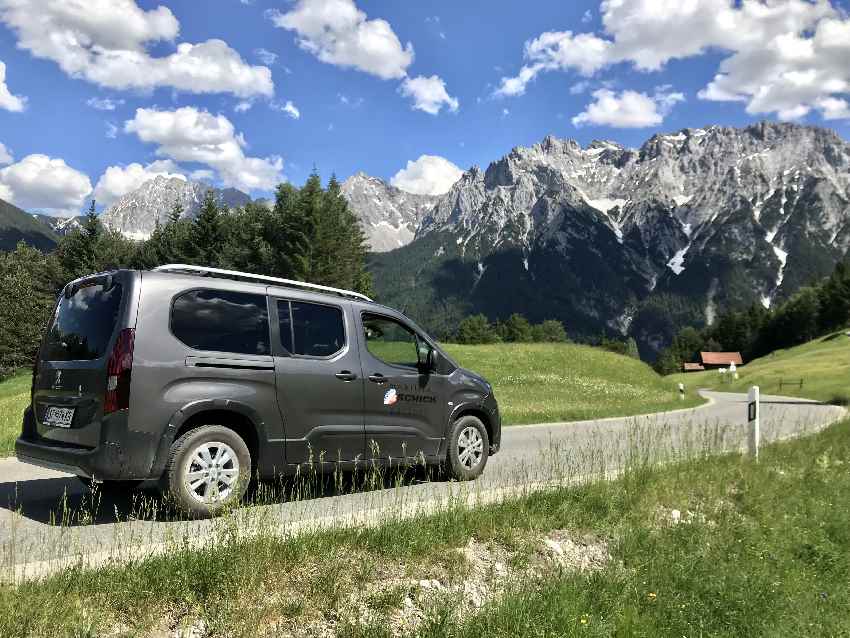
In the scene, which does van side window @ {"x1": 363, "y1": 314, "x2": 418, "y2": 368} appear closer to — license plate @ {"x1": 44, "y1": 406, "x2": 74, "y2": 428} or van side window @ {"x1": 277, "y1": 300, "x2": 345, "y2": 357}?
van side window @ {"x1": 277, "y1": 300, "x2": 345, "y2": 357}

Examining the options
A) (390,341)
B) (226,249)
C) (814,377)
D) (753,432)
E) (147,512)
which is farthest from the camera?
(814,377)

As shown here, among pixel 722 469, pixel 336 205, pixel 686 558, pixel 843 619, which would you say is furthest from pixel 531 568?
pixel 336 205

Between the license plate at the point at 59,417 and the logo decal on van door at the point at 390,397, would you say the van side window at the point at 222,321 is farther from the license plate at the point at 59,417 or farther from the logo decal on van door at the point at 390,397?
the logo decal on van door at the point at 390,397

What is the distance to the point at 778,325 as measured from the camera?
132m

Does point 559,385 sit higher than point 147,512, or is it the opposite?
→ point 147,512

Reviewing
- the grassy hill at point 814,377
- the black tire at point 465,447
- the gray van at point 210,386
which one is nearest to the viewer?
the gray van at point 210,386

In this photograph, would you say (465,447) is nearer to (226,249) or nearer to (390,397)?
(390,397)

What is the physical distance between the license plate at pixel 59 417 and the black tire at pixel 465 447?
4.45 meters

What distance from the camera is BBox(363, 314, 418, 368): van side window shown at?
8.20m

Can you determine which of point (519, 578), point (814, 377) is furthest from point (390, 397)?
point (814, 377)

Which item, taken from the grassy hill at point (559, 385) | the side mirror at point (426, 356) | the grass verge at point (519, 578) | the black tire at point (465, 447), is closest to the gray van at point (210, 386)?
the side mirror at point (426, 356)

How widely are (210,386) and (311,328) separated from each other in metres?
1.45

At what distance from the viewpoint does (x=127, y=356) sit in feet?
20.1

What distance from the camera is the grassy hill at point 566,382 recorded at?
23461 mm
